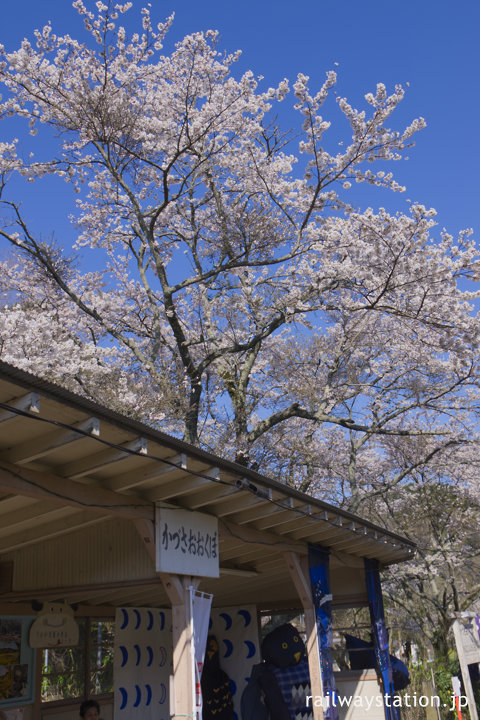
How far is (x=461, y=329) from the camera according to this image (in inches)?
410

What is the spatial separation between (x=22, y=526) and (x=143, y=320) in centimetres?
957

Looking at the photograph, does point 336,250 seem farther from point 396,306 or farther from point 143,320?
point 143,320

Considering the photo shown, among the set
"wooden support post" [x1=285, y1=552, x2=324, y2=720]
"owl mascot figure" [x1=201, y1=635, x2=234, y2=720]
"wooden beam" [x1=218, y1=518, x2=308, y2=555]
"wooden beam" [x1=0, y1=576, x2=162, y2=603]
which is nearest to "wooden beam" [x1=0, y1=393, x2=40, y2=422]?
"wooden beam" [x1=0, y1=576, x2=162, y2=603]

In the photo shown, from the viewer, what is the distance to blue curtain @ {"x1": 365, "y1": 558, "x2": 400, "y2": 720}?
7.78 meters

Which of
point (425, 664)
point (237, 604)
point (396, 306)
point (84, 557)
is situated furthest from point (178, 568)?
point (425, 664)

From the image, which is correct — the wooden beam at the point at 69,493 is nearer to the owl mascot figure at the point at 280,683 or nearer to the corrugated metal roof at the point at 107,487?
the corrugated metal roof at the point at 107,487

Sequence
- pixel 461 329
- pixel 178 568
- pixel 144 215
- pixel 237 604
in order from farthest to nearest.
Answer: pixel 144 215
pixel 461 329
pixel 237 604
pixel 178 568

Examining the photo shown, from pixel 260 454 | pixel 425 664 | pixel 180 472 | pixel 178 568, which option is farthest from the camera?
pixel 260 454

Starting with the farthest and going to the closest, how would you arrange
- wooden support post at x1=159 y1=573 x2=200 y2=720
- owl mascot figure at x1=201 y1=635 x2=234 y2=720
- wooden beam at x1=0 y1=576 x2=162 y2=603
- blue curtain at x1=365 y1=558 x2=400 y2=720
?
1. blue curtain at x1=365 y1=558 x2=400 y2=720
2. owl mascot figure at x1=201 y1=635 x2=234 y2=720
3. wooden beam at x1=0 y1=576 x2=162 y2=603
4. wooden support post at x1=159 y1=573 x2=200 y2=720

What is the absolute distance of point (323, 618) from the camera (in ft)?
21.2

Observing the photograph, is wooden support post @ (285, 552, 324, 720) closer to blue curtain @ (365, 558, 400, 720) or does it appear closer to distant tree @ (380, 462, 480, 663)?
blue curtain @ (365, 558, 400, 720)

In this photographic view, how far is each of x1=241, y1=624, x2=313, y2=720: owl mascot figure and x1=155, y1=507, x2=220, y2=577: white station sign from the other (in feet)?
10.3

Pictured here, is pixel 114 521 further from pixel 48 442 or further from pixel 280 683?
pixel 280 683

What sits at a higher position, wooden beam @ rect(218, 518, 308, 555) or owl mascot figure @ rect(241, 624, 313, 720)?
wooden beam @ rect(218, 518, 308, 555)
